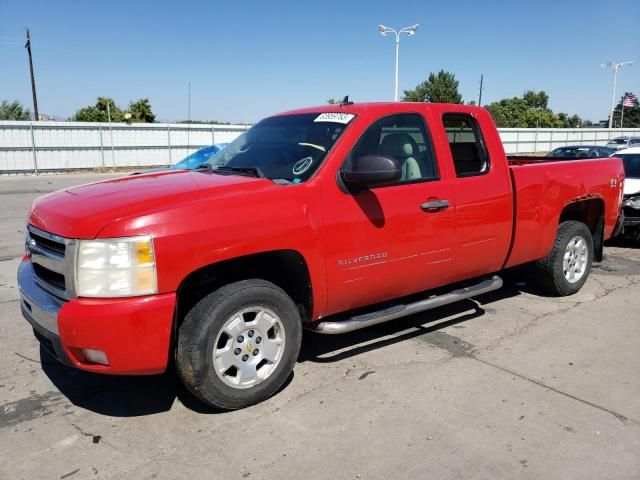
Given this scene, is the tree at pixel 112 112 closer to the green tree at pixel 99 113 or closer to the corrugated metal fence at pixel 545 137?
the green tree at pixel 99 113

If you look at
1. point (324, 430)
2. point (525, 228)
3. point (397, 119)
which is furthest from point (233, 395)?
point (525, 228)

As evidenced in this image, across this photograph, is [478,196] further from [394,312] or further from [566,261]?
[566,261]

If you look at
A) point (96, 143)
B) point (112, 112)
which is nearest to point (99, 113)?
point (112, 112)

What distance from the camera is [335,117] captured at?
13.4ft

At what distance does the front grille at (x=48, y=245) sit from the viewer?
310 centimetres

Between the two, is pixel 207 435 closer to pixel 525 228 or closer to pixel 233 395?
pixel 233 395

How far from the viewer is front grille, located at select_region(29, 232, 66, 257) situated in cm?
310

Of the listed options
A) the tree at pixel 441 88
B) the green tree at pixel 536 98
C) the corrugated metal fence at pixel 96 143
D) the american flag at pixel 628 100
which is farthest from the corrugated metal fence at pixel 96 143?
the green tree at pixel 536 98

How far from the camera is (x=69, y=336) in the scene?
295 cm

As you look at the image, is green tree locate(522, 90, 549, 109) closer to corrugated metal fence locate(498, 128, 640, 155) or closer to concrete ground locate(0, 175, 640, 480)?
corrugated metal fence locate(498, 128, 640, 155)

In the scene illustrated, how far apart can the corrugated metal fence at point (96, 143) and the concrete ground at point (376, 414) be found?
21.0m

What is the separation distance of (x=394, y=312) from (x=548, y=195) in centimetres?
221

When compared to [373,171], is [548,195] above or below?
below

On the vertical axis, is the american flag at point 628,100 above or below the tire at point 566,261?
above
